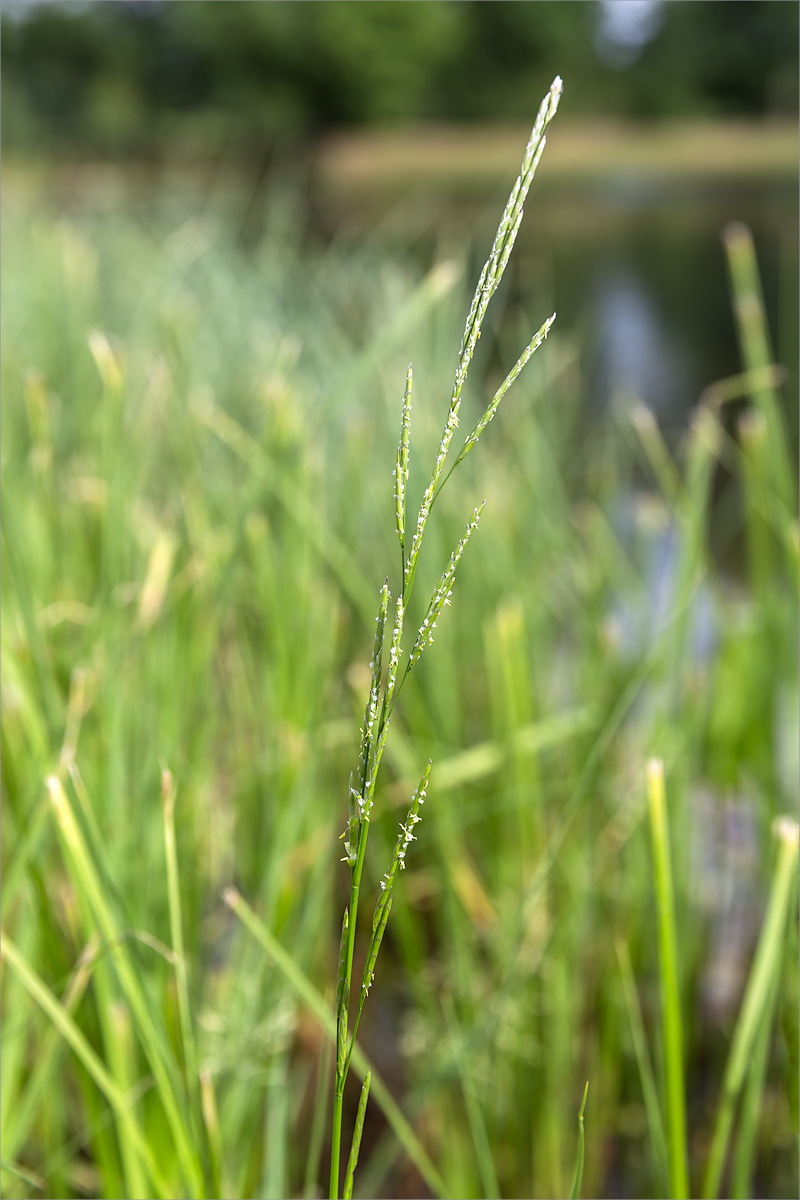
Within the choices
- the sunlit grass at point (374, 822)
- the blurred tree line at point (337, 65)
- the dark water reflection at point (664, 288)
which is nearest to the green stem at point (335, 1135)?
the sunlit grass at point (374, 822)

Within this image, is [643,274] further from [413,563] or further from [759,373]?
[413,563]

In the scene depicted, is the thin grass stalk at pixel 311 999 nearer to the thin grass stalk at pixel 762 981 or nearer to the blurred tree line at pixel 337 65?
the thin grass stalk at pixel 762 981

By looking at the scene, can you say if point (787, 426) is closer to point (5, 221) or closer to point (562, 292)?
point (5, 221)

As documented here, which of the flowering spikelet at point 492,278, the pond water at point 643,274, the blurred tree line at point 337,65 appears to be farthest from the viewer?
the blurred tree line at point 337,65

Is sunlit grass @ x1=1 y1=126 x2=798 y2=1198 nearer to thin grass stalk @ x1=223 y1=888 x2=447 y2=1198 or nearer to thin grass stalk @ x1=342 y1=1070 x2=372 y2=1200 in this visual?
thin grass stalk @ x1=223 y1=888 x2=447 y2=1198

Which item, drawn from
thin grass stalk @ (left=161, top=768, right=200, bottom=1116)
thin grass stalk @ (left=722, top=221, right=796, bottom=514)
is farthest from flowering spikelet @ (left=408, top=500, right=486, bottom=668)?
thin grass stalk @ (left=722, top=221, right=796, bottom=514)

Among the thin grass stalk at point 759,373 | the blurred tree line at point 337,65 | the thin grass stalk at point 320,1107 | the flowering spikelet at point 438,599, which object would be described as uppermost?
the blurred tree line at point 337,65

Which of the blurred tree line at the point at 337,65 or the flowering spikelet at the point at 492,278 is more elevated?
the blurred tree line at the point at 337,65

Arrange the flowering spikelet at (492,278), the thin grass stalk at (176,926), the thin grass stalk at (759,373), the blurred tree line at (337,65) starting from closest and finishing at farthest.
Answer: the flowering spikelet at (492,278), the thin grass stalk at (176,926), the thin grass stalk at (759,373), the blurred tree line at (337,65)
